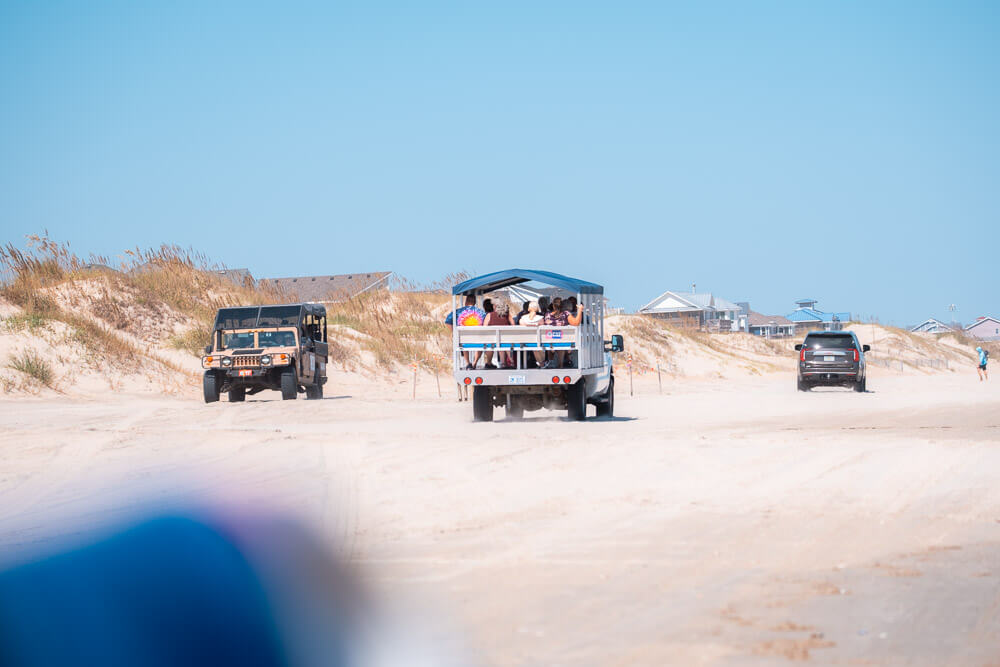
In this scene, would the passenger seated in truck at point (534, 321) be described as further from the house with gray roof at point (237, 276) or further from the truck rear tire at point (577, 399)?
the house with gray roof at point (237, 276)

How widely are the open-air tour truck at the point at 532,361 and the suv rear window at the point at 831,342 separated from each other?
13.4 metres

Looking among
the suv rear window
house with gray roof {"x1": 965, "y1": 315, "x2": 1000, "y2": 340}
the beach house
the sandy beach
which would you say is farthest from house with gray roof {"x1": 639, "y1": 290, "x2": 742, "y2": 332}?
the sandy beach

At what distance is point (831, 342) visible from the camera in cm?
3003

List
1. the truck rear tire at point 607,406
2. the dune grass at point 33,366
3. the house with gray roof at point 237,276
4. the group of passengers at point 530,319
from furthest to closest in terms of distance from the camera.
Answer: the house with gray roof at point 237,276 < the dune grass at point 33,366 < the truck rear tire at point 607,406 < the group of passengers at point 530,319

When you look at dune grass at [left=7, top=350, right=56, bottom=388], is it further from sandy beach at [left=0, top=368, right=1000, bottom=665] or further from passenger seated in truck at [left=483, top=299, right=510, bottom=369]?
passenger seated in truck at [left=483, top=299, right=510, bottom=369]

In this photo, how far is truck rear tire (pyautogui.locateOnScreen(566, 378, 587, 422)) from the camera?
55.5 feet

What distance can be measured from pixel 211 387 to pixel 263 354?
137 centimetres

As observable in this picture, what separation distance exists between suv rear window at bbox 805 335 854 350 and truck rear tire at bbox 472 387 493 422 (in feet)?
49.7

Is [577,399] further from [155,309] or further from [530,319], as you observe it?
[155,309]

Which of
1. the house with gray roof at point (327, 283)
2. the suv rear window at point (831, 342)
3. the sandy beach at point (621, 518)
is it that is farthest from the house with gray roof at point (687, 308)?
the sandy beach at point (621, 518)

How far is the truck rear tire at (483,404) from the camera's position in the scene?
17.3 meters

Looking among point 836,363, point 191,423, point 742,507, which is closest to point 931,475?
point 742,507

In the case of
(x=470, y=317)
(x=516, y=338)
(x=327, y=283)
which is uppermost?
(x=327, y=283)

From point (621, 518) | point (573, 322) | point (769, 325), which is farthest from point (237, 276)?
point (769, 325)
